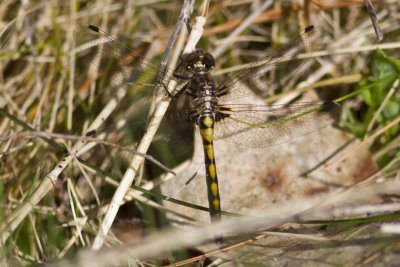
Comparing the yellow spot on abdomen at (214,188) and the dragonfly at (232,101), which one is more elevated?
the dragonfly at (232,101)

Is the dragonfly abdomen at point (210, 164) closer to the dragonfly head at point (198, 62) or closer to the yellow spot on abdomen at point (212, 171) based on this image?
the yellow spot on abdomen at point (212, 171)

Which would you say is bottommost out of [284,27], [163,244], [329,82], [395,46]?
[163,244]

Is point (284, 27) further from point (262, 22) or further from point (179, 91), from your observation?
point (179, 91)

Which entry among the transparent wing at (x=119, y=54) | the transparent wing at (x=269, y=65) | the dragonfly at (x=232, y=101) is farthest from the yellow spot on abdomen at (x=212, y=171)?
the transparent wing at (x=119, y=54)

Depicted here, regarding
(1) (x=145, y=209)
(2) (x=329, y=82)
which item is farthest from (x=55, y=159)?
(2) (x=329, y=82)

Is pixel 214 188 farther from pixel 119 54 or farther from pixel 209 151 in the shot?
pixel 119 54

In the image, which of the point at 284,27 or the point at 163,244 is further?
the point at 284,27


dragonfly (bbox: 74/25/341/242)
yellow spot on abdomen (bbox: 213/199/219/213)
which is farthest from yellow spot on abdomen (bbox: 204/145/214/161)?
yellow spot on abdomen (bbox: 213/199/219/213)
